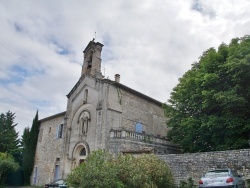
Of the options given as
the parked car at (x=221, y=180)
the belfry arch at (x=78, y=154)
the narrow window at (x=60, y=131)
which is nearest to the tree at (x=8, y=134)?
the narrow window at (x=60, y=131)

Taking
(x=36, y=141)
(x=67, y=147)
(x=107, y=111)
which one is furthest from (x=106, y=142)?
(x=36, y=141)

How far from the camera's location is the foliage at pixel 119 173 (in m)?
11.2

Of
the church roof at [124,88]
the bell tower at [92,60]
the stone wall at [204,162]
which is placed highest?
the bell tower at [92,60]

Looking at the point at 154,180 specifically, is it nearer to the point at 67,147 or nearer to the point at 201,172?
the point at 201,172

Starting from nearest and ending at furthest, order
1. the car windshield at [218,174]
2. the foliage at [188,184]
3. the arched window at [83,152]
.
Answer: the car windshield at [218,174], the foliage at [188,184], the arched window at [83,152]

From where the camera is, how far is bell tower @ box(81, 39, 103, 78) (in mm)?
23156

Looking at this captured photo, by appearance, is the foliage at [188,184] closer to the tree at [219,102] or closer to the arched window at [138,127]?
the tree at [219,102]

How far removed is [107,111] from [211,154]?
946 centimetres

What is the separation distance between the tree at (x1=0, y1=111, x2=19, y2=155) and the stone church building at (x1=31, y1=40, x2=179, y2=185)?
1117cm

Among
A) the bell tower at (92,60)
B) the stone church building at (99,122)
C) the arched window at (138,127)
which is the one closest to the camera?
the stone church building at (99,122)

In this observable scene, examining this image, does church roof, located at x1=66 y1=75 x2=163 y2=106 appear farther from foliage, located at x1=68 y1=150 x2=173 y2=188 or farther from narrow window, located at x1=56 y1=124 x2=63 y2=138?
foliage, located at x1=68 y1=150 x2=173 y2=188

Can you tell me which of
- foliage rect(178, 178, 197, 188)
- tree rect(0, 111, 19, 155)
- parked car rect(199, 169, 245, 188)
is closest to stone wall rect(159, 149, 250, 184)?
foliage rect(178, 178, 197, 188)

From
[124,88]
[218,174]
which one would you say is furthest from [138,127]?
[218,174]

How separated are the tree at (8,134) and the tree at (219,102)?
2633 centimetres
